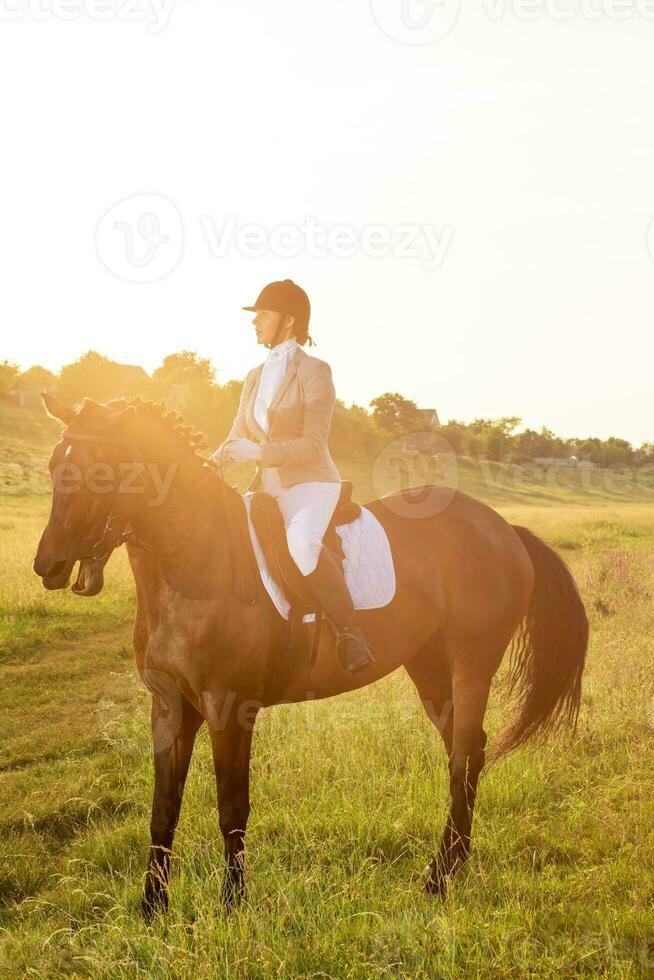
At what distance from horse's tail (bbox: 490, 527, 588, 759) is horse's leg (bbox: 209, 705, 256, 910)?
8.05 feet

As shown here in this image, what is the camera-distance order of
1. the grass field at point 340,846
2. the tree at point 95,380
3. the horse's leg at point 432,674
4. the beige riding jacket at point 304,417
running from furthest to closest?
the tree at point 95,380
the horse's leg at point 432,674
the beige riding jacket at point 304,417
the grass field at point 340,846

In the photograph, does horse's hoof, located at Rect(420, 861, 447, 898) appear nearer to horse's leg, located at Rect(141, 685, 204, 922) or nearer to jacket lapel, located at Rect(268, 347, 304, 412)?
horse's leg, located at Rect(141, 685, 204, 922)

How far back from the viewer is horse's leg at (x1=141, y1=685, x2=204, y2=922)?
13.6ft

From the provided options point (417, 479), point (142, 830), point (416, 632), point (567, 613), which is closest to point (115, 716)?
point (142, 830)

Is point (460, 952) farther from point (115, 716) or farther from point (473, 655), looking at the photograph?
point (115, 716)

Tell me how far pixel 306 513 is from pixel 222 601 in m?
0.72

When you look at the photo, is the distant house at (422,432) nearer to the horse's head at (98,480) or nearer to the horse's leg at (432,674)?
the horse's leg at (432,674)

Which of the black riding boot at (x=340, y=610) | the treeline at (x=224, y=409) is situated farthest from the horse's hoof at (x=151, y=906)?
the treeline at (x=224, y=409)

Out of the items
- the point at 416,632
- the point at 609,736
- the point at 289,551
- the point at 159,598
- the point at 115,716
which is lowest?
the point at 115,716

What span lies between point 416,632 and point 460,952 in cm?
204

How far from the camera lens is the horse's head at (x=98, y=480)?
350 centimetres

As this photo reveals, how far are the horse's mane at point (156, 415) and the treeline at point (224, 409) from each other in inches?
1288

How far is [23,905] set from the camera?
421 centimetres

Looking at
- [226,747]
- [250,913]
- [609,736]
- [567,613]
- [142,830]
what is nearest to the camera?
[250,913]
